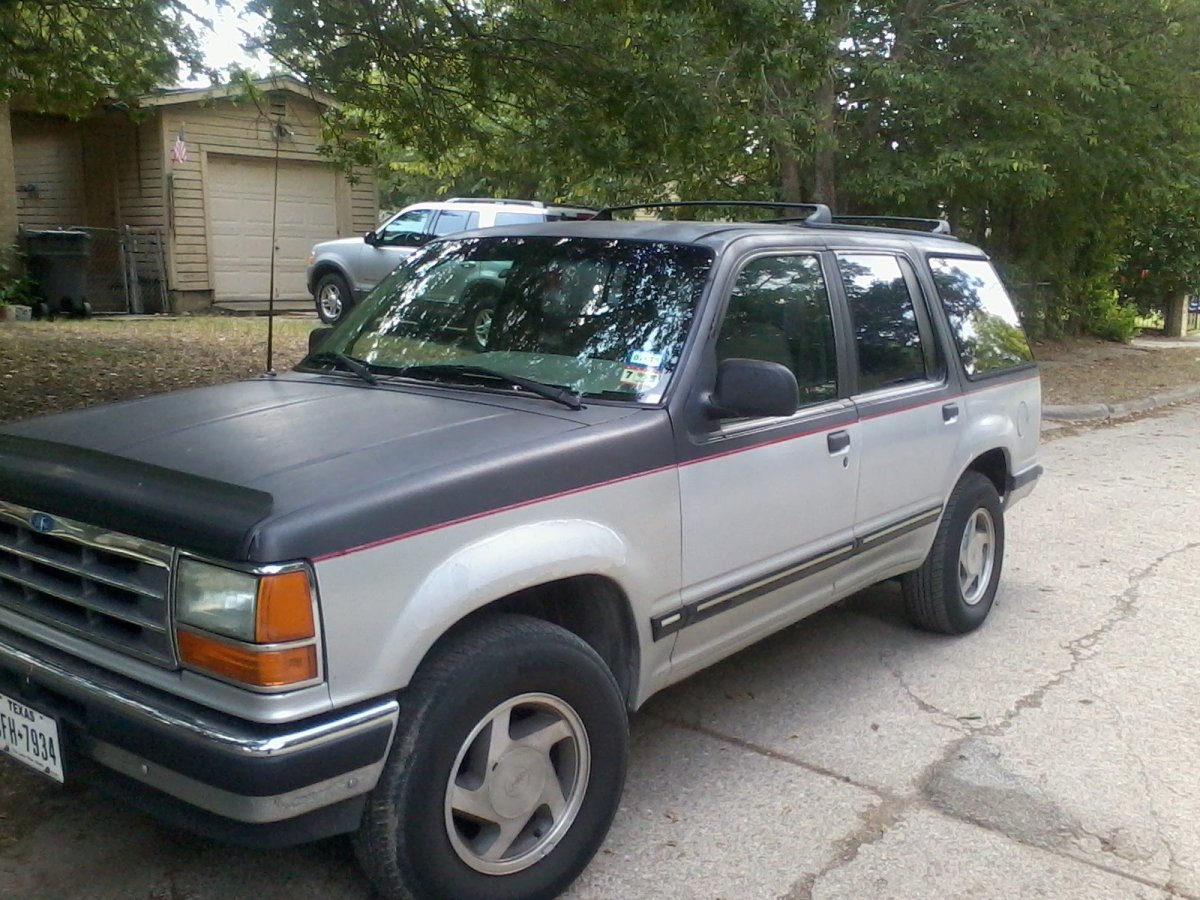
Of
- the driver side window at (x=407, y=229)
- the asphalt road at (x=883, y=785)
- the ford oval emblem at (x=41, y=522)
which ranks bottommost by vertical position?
the asphalt road at (x=883, y=785)

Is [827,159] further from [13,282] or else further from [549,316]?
[13,282]

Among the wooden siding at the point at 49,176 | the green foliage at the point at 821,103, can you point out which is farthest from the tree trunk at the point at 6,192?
the green foliage at the point at 821,103

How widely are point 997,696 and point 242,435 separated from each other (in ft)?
10.6

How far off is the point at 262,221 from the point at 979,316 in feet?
52.7

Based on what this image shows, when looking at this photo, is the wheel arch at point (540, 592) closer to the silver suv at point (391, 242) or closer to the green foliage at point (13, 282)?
the silver suv at point (391, 242)

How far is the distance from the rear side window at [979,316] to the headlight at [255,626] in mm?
3636

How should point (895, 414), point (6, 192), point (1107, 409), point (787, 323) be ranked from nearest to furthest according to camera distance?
point (787, 323) < point (895, 414) < point (1107, 409) < point (6, 192)

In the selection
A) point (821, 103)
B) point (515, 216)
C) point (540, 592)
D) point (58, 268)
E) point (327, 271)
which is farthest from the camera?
point (327, 271)

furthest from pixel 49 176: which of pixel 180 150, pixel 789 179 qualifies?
pixel 789 179

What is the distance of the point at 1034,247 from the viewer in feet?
58.1

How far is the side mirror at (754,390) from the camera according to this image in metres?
3.57

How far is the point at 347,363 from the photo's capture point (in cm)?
411

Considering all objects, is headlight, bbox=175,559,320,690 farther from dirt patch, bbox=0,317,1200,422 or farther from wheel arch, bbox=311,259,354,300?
wheel arch, bbox=311,259,354,300

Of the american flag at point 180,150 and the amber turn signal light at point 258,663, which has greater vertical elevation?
the american flag at point 180,150
